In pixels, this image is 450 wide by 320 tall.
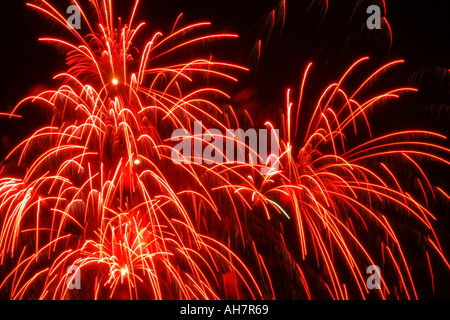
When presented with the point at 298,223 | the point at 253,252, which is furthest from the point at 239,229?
the point at 298,223

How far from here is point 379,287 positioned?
485 inches

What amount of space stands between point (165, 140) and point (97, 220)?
82.3 inches

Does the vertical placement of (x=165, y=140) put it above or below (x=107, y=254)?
above

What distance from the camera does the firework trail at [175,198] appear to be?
1166 centimetres

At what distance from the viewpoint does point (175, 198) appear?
465 inches

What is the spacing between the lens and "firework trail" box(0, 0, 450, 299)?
1166 centimetres

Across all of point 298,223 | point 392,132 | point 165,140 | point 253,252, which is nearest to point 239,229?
point 253,252

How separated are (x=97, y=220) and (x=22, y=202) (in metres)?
1.44
